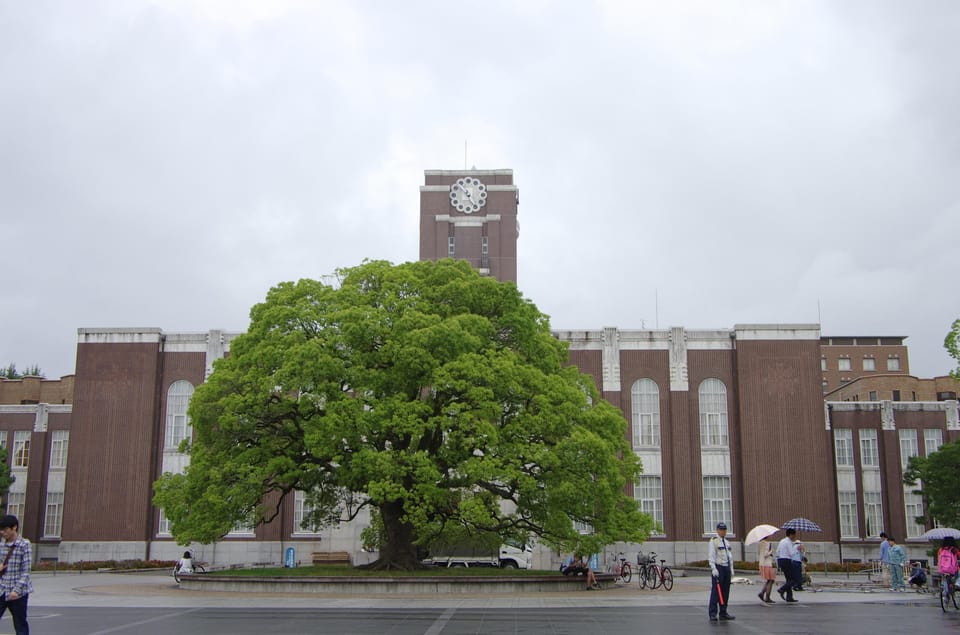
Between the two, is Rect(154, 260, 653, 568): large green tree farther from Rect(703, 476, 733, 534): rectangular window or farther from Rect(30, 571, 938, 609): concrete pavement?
Rect(703, 476, 733, 534): rectangular window

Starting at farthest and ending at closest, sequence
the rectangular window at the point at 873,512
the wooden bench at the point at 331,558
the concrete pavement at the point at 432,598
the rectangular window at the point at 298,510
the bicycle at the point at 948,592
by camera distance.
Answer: the rectangular window at the point at 873,512 < the rectangular window at the point at 298,510 < the wooden bench at the point at 331,558 < the concrete pavement at the point at 432,598 < the bicycle at the point at 948,592

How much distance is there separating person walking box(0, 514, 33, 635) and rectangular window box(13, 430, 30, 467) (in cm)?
4619

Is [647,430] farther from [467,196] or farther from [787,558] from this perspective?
[467,196]

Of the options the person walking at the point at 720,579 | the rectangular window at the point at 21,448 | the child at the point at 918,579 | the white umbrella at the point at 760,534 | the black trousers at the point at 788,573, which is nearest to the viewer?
the person walking at the point at 720,579

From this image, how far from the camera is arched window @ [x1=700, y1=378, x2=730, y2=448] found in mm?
48188

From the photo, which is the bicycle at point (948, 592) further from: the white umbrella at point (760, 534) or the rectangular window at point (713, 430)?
the rectangular window at point (713, 430)

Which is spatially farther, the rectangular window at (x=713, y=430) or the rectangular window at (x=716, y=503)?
the rectangular window at (x=713, y=430)

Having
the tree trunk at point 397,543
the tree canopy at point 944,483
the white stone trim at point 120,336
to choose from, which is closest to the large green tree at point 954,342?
the tree canopy at point 944,483

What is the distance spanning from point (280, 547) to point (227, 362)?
18.2 m

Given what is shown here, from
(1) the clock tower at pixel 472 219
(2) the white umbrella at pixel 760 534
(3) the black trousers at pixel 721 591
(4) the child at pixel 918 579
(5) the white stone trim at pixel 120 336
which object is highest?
(1) the clock tower at pixel 472 219

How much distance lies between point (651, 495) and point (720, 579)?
30.1 metres

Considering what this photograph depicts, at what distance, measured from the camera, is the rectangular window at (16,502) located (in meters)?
52.9

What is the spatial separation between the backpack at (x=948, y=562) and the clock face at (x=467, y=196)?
50833 millimetres

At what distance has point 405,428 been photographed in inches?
1128
